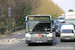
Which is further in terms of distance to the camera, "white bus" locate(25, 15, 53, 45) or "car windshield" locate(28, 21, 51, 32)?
"car windshield" locate(28, 21, 51, 32)

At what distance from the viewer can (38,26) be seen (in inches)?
757

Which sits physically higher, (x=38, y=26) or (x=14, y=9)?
(x=14, y=9)

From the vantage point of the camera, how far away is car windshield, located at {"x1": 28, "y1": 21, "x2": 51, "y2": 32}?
1914cm

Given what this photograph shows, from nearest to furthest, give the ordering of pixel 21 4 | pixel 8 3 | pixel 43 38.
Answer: pixel 43 38
pixel 8 3
pixel 21 4

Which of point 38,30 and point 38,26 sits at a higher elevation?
point 38,26

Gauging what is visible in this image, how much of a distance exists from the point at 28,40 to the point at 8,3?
67.0 ft

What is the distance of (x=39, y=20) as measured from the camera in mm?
19500

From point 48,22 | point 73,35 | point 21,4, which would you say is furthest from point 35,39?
point 21,4

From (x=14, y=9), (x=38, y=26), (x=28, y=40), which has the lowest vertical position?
(x=28, y=40)

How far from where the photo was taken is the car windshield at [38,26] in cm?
1914

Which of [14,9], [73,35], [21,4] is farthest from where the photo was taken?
[21,4]

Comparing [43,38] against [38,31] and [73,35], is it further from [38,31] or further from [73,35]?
[73,35]

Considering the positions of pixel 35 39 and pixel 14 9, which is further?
pixel 14 9

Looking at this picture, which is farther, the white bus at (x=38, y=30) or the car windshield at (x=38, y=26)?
the car windshield at (x=38, y=26)
